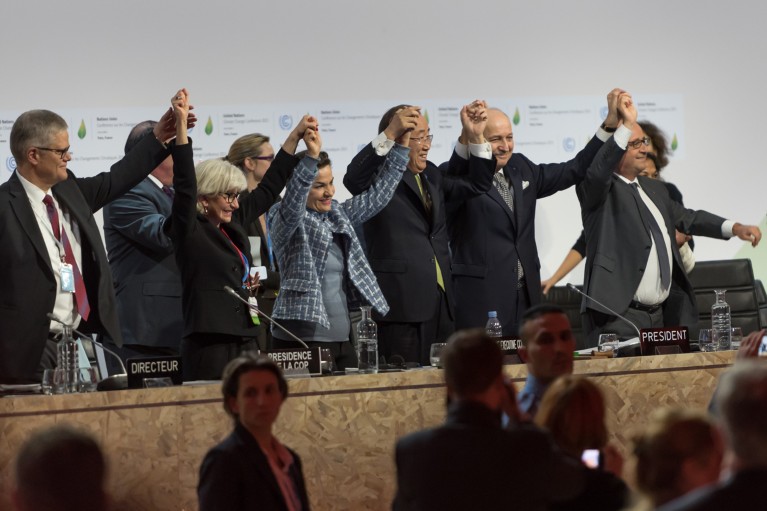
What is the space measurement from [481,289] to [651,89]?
7.36ft

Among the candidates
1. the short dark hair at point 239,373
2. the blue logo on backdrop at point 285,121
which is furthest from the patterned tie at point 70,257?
the blue logo on backdrop at point 285,121

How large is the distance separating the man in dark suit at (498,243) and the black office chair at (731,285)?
152 centimetres

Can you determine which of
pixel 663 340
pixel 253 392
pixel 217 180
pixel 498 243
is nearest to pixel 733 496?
pixel 253 392

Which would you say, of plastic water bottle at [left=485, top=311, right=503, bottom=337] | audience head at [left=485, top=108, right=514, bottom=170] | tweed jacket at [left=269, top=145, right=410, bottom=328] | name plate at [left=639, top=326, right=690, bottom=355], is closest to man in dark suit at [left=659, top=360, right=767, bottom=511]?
name plate at [left=639, top=326, right=690, bottom=355]

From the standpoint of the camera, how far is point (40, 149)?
4.18m

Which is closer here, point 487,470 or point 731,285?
point 487,470

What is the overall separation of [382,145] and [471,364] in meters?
2.58

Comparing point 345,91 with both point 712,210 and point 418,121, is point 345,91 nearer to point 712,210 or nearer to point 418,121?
point 418,121

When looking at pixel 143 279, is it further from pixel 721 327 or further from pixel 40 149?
pixel 721 327

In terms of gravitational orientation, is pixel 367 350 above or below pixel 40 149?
below

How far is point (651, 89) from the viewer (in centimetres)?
689

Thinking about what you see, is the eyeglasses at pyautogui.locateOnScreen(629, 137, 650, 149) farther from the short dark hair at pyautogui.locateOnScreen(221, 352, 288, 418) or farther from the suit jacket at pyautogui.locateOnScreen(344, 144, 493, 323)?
the short dark hair at pyautogui.locateOnScreen(221, 352, 288, 418)

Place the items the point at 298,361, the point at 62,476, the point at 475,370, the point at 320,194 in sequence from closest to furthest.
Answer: the point at 62,476, the point at 475,370, the point at 298,361, the point at 320,194

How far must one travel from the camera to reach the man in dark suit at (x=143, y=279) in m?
5.14
